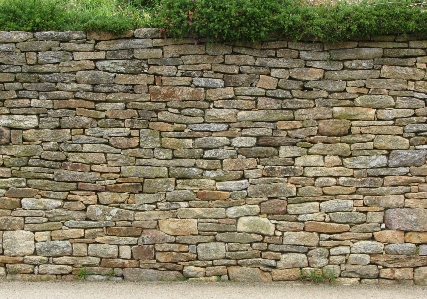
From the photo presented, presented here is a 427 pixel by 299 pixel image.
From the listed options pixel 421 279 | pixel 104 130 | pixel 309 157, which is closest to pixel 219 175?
pixel 309 157

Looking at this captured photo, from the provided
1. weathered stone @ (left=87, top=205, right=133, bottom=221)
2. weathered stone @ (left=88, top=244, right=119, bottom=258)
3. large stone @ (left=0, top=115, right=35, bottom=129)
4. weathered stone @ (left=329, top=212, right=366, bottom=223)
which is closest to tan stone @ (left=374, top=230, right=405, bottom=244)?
weathered stone @ (left=329, top=212, right=366, bottom=223)

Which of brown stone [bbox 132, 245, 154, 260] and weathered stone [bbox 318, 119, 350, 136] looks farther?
brown stone [bbox 132, 245, 154, 260]

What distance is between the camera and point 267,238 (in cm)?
479

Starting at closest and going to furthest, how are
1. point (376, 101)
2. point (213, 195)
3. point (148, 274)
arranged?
point (376, 101) < point (213, 195) < point (148, 274)

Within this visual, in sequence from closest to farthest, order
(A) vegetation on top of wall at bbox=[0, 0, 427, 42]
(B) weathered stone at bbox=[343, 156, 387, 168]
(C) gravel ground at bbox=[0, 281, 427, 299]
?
(A) vegetation on top of wall at bbox=[0, 0, 427, 42] < (C) gravel ground at bbox=[0, 281, 427, 299] < (B) weathered stone at bbox=[343, 156, 387, 168]

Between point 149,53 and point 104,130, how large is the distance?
91cm

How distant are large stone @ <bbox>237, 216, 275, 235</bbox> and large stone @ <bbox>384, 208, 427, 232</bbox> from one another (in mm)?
1207

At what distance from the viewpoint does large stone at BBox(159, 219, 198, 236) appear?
4.80m

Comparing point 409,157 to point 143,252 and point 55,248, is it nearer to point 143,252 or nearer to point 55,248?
point 143,252

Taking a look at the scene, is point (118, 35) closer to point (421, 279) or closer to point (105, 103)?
point (105, 103)

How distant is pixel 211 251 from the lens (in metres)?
4.82

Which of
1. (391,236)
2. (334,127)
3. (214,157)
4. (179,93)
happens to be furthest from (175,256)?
(391,236)

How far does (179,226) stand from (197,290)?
67cm

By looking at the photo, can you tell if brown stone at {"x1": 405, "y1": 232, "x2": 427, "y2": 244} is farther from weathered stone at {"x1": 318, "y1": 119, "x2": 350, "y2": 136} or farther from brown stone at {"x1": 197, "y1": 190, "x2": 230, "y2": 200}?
brown stone at {"x1": 197, "y1": 190, "x2": 230, "y2": 200}
